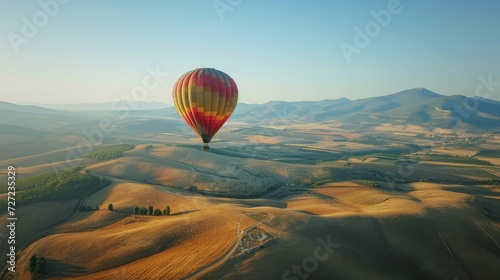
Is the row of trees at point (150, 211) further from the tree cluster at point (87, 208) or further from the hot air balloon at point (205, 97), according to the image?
the hot air balloon at point (205, 97)

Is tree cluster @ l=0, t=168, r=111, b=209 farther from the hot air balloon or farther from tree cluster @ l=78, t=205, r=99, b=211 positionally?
the hot air balloon

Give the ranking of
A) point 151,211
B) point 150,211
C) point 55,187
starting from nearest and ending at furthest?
point 150,211 < point 151,211 < point 55,187

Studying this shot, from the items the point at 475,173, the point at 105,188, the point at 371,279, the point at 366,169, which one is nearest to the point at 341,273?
the point at 371,279

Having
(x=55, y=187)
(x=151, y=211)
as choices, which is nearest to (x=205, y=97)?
(x=151, y=211)

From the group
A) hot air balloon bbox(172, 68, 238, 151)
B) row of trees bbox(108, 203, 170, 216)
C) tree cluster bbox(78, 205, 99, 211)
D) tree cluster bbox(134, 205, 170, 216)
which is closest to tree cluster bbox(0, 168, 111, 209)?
tree cluster bbox(78, 205, 99, 211)

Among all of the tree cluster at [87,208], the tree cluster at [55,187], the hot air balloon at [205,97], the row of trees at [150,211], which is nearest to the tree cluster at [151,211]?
the row of trees at [150,211]

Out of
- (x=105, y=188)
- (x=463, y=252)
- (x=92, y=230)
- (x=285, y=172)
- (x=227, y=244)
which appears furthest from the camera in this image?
(x=285, y=172)

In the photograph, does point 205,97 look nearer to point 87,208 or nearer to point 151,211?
point 151,211

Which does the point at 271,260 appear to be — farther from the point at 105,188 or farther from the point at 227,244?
the point at 105,188
